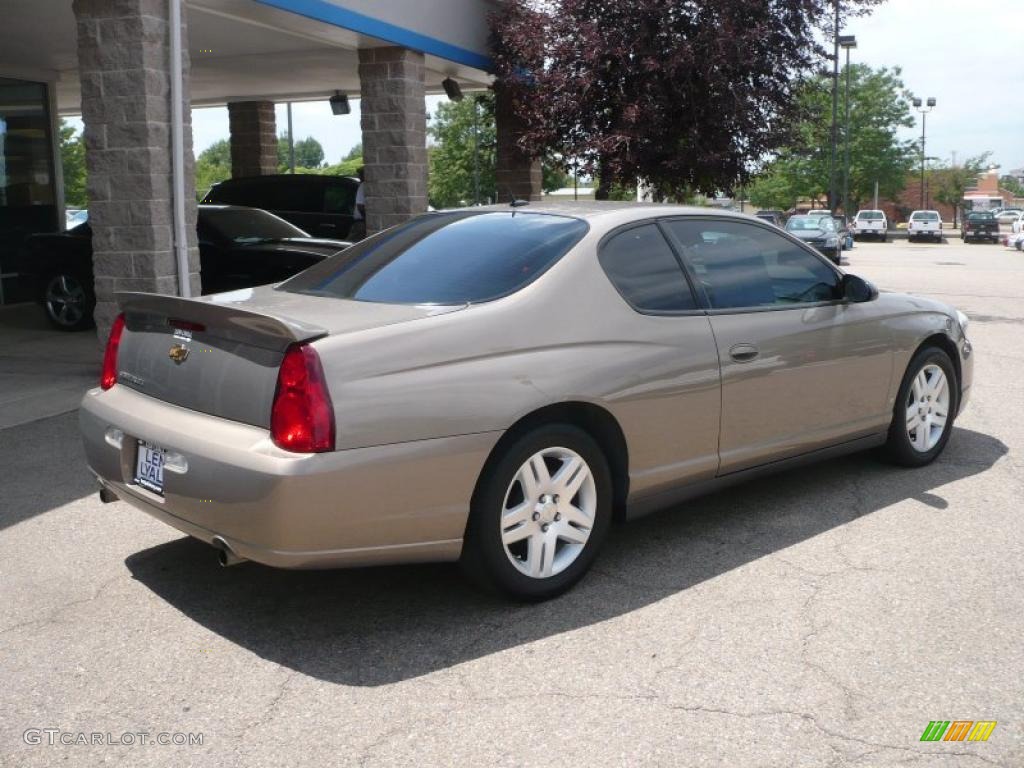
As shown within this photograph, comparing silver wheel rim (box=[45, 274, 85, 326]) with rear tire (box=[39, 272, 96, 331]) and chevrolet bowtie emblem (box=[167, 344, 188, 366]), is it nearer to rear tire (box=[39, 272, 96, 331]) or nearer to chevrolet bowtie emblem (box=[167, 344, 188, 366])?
rear tire (box=[39, 272, 96, 331])

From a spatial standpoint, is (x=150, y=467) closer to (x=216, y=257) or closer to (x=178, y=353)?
(x=178, y=353)

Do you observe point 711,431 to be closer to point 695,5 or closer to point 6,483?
point 6,483

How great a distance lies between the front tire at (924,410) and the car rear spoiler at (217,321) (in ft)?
11.8

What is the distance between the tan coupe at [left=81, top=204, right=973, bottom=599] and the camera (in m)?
3.60

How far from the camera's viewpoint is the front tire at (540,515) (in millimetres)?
3912

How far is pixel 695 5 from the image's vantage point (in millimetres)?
13086

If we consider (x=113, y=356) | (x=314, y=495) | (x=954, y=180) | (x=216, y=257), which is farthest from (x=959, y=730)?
(x=954, y=180)

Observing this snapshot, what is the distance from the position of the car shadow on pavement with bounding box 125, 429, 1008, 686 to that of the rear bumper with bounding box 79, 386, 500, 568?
337 millimetres

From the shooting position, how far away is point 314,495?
11.5ft

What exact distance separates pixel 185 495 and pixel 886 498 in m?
3.56

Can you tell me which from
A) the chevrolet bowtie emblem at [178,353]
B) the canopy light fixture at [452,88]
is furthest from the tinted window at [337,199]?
the chevrolet bowtie emblem at [178,353]

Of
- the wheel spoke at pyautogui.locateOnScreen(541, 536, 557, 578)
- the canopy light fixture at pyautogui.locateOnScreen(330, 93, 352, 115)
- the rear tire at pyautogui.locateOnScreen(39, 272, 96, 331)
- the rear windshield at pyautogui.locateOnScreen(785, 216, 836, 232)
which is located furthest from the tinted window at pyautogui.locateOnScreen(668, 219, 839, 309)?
the rear windshield at pyautogui.locateOnScreen(785, 216, 836, 232)

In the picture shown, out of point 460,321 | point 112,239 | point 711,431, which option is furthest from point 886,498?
point 112,239

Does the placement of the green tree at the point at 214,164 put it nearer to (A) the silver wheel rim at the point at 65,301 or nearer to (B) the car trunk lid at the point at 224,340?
(A) the silver wheel rim at the point at 65,301
